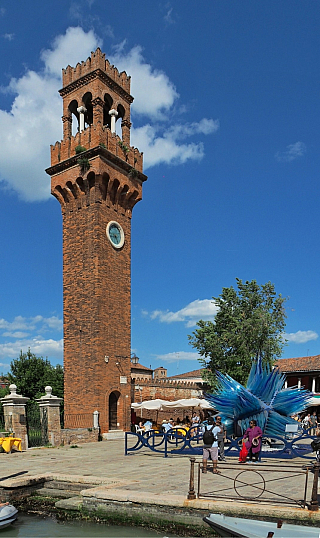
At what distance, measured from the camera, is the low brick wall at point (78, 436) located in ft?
61.8

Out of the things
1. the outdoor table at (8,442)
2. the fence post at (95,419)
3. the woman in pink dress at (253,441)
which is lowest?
the fence post at (95,419)

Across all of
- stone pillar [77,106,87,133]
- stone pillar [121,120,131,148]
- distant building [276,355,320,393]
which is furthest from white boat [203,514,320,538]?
distant building [276,355,320,393]

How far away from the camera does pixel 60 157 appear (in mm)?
25672

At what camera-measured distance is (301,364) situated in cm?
3944

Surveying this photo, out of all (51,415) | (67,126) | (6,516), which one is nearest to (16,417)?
(51,415)

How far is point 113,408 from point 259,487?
1614 centimetres

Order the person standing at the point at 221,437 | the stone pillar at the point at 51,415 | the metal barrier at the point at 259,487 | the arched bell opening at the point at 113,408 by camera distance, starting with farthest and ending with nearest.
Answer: the arched bell opening at the point at 113,408
the stone pillar at the point at 51,415
the person standing at the point at 221,437
the metal barrier at the point at 259,487

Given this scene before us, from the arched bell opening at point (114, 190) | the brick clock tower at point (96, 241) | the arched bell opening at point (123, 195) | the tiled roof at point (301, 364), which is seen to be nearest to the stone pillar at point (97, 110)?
the brick clock tower at point (96, 241)

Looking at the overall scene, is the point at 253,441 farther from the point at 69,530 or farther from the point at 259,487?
the point at 69,530

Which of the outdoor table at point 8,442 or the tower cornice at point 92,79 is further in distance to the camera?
the tower cornice at point 92,79

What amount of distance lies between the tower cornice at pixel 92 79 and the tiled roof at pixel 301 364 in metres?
25.5

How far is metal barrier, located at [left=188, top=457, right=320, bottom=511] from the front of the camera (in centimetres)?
730

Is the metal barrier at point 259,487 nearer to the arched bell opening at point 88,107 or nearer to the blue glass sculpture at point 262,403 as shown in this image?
the blue glass sculpture at point 262,403

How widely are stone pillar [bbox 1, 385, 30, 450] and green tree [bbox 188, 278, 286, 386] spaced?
48.4 ft
